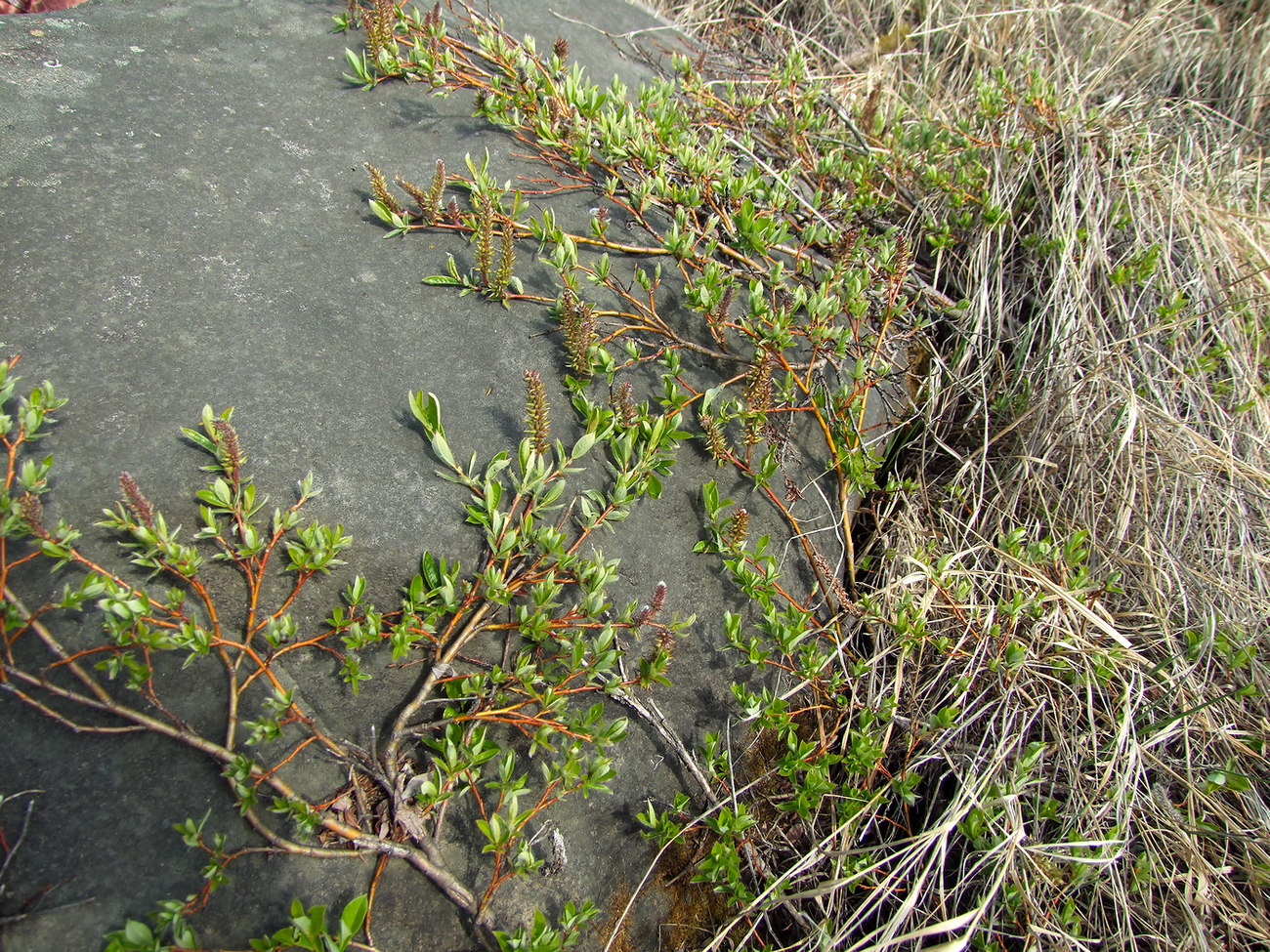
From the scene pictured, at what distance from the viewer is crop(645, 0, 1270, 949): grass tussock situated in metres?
1.87

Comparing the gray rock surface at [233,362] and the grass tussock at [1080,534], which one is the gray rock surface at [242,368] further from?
the grass tussock at [1080,534]

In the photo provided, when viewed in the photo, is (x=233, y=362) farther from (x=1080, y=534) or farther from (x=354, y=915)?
(x=1080, y=534)

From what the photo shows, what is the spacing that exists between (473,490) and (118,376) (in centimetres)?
88

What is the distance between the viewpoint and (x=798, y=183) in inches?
128

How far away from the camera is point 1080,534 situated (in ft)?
7.54

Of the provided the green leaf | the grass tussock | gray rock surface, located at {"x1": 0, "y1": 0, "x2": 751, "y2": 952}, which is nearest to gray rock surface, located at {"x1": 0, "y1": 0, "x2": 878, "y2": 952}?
gray rock surface, located at {"x1": 0, "y1": 0, "x2": 751, "y2": 952}

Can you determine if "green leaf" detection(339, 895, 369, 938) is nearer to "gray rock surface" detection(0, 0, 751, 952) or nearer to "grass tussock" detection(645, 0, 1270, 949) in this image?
"gray rock surface" detection(0, 0, 751, 952)

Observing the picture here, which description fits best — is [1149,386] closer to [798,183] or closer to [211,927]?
[798,183]

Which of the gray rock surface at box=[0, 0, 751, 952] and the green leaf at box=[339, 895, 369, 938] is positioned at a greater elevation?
the gray rock surface at box=[0, 0, 751, 952]

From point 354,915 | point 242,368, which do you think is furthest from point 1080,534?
point 242,368

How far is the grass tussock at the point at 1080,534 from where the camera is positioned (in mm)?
1871

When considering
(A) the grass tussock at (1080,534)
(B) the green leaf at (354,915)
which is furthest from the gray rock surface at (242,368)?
(A) the grass tussock at (1080,534)

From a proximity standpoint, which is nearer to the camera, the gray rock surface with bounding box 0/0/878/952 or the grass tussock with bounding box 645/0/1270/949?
the gray rock surface with bounding box 0/0/878/952

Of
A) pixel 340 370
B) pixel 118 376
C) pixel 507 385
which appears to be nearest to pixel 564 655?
pixel 507 385
